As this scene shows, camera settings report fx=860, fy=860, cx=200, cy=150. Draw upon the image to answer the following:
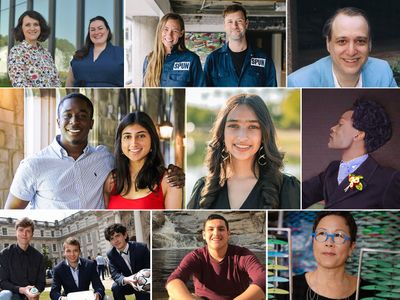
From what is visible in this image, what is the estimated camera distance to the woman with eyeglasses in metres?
5.68

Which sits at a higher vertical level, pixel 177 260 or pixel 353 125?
pixel 353 125

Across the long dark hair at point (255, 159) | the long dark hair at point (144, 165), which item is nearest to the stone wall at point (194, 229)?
the long dark hair at point (255, 159)

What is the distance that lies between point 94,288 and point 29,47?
1.65m

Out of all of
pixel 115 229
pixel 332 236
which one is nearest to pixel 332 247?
pixel 332 236

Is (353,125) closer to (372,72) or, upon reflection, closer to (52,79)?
(372,72)

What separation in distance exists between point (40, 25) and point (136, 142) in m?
1.00

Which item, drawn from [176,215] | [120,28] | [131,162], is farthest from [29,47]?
[176,215]

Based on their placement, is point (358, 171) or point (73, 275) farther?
point (73, 275)

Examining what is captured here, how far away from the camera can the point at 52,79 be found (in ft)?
18.6

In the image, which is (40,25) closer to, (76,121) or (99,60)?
(99,60)

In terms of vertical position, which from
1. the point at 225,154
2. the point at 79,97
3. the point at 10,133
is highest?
the point at 79,97

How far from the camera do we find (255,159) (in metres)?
5.66

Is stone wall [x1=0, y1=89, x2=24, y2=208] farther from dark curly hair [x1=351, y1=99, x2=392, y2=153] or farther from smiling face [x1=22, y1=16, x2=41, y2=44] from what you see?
dark curly hair [x1=351, y1=99, x2=392, y2=153]

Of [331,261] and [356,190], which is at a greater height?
[356,190]
